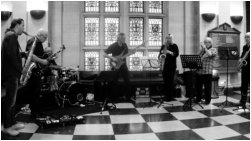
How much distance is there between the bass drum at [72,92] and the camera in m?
5.15

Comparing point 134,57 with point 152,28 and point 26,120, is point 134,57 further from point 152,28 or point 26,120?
point 26,120

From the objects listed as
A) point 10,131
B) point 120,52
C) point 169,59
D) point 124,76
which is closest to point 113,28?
point 120,52

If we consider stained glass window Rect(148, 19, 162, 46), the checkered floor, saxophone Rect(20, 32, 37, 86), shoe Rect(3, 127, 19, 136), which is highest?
stained glass window Rect(148, 19, 162, 46)

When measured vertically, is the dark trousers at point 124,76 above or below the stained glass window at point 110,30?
below

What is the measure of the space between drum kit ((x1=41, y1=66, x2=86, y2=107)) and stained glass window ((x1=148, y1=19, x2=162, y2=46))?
2.50m

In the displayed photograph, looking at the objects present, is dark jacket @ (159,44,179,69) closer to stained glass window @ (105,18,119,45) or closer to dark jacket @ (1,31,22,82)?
stained glass window @ (105,18,119,45)

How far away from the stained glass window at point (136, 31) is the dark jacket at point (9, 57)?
13.0 feet

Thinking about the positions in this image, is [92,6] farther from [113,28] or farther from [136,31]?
[136,31]

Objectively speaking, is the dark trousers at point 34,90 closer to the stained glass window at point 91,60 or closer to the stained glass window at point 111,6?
the stained glass window at point 91,60

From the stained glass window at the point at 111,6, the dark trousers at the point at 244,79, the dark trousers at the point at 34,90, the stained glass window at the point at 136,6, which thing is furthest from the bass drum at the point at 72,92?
the dark trousers at the point at 244,79

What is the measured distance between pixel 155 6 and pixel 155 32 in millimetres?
723

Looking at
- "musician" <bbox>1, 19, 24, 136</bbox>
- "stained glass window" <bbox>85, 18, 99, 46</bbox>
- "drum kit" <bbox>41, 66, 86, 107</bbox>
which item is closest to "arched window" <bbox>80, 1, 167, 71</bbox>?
"stained glass window" <bbox>85, 18, 99, 46</bbox>

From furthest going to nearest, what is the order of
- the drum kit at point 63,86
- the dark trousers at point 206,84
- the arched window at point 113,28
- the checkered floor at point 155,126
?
the arched window at point 113,28, the dark trousers at point 206,84, the drum kit at point 63,86, the checkered floor at point 155,126

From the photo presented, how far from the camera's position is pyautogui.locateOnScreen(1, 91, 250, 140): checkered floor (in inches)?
130
